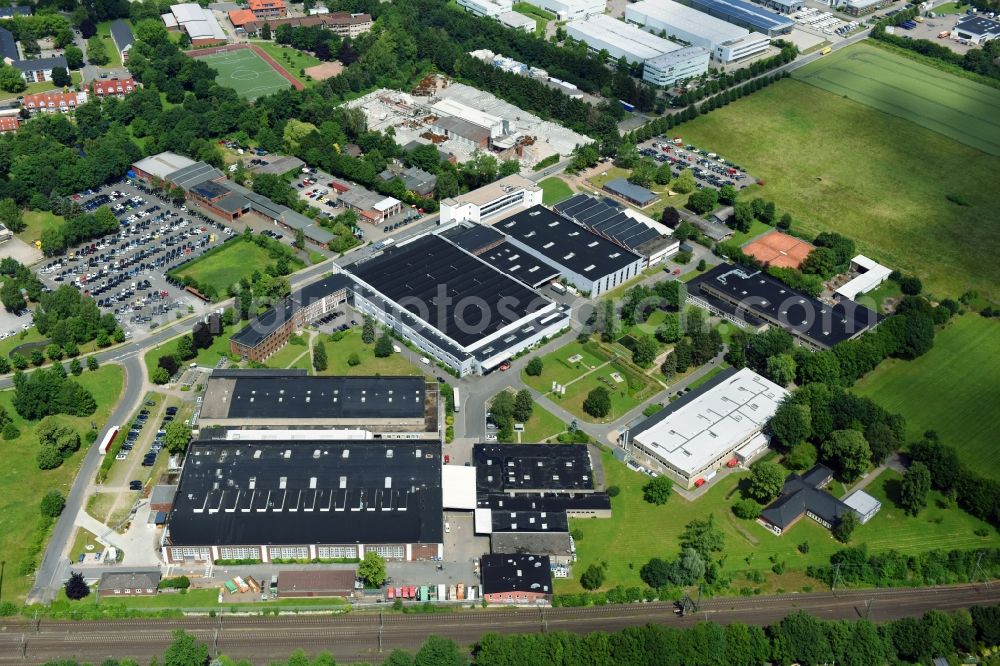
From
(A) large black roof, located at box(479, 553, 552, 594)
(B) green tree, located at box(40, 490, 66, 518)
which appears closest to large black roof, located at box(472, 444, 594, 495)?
(A) large black roof, located at box(479, 553, 552, 594)

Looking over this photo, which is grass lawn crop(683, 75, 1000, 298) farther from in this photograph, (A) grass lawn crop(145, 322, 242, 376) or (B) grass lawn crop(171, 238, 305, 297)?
(A) grass lawn crop(145, 322, 242, 376)

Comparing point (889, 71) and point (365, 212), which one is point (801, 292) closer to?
point (365, 212)

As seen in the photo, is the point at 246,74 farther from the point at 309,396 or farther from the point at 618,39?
the point at 309,396

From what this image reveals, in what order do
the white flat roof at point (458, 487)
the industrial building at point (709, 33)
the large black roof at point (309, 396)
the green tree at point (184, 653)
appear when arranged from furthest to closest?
the industrial building at point (709, 33) → the large black roof at point (309, 396) → the white flat roof at point (458, 487) → the green tree at point (184, 653)

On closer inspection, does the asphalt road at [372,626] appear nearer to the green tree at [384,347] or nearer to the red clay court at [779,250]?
the green tree at [384,347]

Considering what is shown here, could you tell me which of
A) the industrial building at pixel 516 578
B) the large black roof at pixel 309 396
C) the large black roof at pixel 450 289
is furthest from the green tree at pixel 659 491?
the large black roof at pixel 450 289
